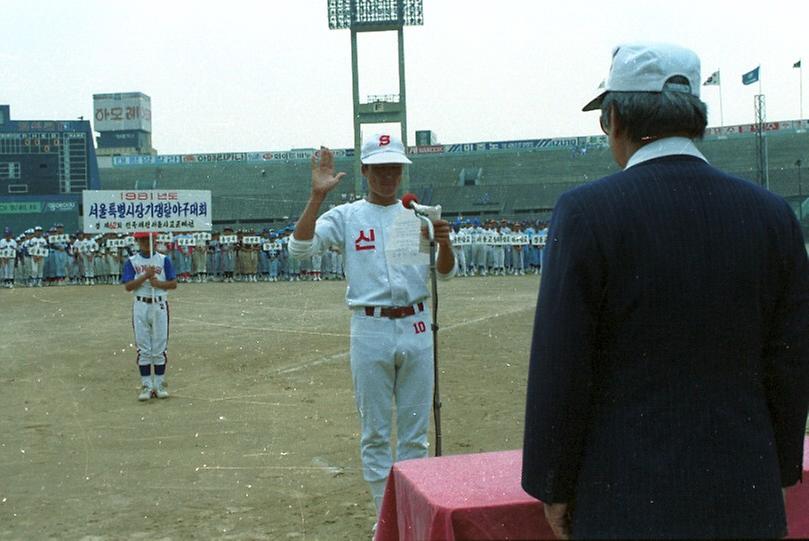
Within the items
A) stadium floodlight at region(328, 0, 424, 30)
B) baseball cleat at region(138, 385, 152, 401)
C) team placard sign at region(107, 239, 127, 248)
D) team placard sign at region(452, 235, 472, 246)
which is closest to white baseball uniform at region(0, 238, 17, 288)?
team placard sign at region(107, 239, 127, 248)

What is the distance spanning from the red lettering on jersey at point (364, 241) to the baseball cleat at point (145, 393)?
5.70m

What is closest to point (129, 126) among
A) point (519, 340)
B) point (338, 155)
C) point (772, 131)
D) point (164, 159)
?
point (164, 159)

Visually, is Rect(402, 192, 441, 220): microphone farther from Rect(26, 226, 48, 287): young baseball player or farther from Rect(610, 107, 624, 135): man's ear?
Rect(26, 226, 48, 287): young baseball player

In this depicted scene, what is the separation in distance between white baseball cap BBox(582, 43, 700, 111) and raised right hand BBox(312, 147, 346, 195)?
2.76 meters

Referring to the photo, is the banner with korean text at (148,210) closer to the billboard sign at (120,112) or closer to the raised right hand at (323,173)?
the raised right hand at (323,173)

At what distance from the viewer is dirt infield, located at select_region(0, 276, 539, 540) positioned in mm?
5777

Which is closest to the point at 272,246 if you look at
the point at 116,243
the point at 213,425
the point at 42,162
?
the point at 116,243

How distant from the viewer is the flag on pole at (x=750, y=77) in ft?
148

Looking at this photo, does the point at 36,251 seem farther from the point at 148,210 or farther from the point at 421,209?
the point at 421,209

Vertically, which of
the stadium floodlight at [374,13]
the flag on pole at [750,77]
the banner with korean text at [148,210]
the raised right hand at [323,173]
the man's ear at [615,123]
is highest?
the stadium floodlight at [374,13]

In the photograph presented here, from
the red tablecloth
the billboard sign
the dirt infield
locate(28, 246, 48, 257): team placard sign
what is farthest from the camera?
the billboard sign

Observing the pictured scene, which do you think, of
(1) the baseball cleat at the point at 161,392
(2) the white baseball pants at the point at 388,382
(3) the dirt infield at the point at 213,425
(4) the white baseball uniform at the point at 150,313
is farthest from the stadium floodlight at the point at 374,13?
A: (2) the white baseball pants at the point at 388,382

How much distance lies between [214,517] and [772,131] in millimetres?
64672

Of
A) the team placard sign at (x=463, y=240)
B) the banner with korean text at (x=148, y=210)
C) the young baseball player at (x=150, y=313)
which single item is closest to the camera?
the young baseball player at (x=150, y=313)
